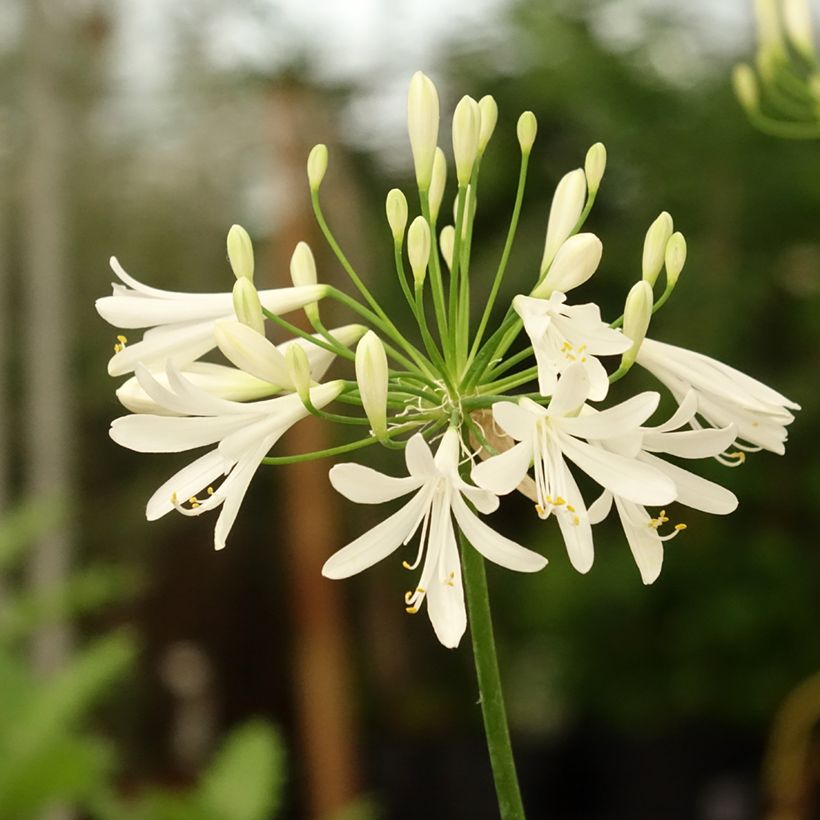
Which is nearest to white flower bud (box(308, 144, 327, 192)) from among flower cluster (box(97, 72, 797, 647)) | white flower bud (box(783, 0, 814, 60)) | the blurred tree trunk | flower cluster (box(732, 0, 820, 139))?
flower cluster (box(97, 72, 797, 647))

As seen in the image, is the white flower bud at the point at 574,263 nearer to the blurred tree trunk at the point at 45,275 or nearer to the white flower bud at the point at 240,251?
the white flower bud at the point at 240,251

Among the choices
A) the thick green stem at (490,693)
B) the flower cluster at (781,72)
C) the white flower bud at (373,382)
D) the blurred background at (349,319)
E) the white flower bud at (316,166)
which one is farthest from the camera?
the blurred background at (349,319)

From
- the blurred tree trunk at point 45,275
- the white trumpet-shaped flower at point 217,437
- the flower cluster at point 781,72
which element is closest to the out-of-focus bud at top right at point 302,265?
the white trumpet-shaped flower at point 217,437

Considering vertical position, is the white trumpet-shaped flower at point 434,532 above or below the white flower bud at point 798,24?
below

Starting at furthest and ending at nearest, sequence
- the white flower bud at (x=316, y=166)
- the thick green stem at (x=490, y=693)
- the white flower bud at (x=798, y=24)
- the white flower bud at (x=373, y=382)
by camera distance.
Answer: the white flower bud at (x=798, y=24)
the white flower bud at (x=316, y=166)
the white flower bud at (x=373, y=382)
the thick green stem at (x=490, y=693)

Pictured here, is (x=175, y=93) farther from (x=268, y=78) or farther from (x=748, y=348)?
(x=748, y=348)

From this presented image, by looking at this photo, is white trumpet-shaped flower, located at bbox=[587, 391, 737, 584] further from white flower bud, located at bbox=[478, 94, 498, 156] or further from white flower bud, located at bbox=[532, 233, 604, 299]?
white flower bud, located at bbox=[478, 94, 498, 156]
